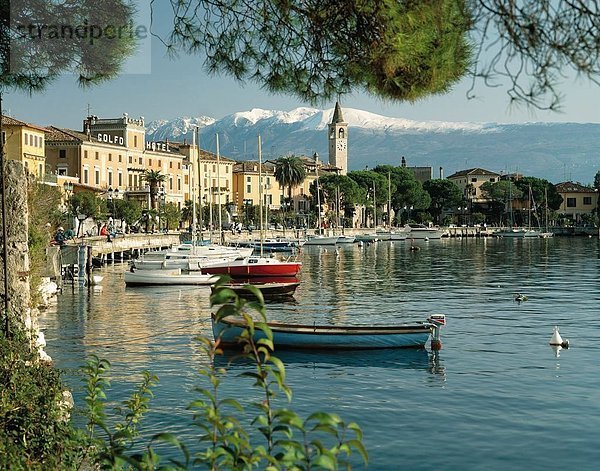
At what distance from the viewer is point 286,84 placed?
29.8ft

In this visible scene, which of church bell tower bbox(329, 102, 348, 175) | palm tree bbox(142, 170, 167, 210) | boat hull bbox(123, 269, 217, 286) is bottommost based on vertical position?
boat hull bbox(123, 269, 217, 286)

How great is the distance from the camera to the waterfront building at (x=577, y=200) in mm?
152375

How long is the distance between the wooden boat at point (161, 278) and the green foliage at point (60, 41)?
100.0ft

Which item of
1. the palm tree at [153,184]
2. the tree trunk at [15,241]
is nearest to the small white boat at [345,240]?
the palm tree at [153,184]

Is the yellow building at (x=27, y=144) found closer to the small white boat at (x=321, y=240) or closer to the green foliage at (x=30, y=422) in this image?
the small white boat at (x=321, y=240)

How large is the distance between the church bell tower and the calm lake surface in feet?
382

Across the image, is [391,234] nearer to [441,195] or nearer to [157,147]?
[157,147]

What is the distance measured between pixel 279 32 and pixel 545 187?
140436 millimetres

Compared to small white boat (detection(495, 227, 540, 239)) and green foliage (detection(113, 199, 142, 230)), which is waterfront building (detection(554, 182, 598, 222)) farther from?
green foliage (detection(113, 199, 142, 230))

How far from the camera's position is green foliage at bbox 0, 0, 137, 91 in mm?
9891

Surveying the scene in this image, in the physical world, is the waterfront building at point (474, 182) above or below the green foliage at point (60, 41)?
above

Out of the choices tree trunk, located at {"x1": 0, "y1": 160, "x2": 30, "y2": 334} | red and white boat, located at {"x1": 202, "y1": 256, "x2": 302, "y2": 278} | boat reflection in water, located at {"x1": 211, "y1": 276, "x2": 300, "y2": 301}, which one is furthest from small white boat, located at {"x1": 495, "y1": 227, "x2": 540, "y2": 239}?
tree trunk, located at {"x1": 0, "y1": 160, "x2": 30, "y2": 334}

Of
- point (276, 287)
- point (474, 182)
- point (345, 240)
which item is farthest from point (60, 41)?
point (474, 182)

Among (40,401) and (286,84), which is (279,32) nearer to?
(286,84)
